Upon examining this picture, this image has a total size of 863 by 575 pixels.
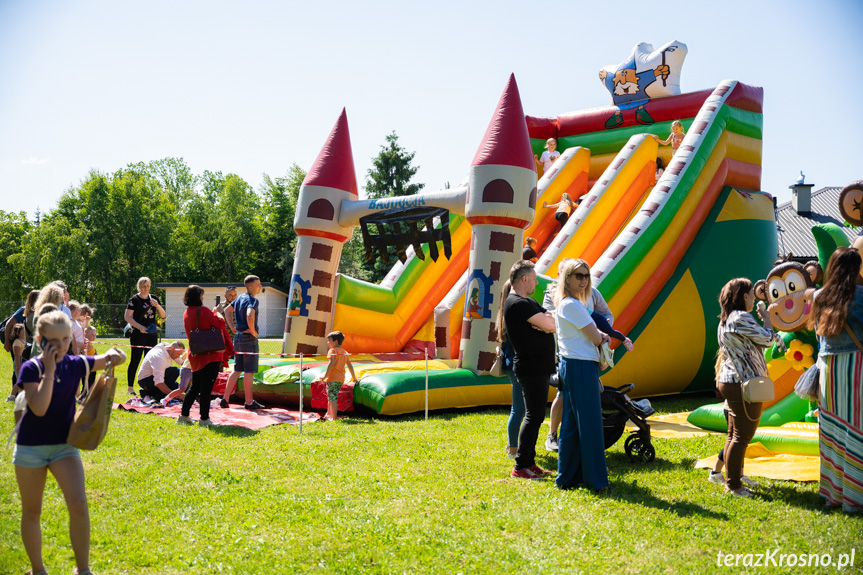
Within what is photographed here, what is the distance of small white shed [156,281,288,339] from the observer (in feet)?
101

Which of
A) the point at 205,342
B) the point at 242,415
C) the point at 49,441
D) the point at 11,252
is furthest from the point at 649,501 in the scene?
the point at 11,252

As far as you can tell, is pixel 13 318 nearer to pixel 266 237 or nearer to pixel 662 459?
pixel 662 459

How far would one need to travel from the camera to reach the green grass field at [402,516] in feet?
10.6

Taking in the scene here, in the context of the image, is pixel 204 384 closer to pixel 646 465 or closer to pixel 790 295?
pixel 646 465

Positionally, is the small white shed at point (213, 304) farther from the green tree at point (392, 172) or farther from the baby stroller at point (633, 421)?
the baby stroller at point (633, 421)

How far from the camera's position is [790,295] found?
18.2 ft

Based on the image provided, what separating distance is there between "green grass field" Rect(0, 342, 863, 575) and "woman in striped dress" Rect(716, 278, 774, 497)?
214 millimetres

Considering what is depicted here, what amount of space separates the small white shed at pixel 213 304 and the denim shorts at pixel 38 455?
27.6 m

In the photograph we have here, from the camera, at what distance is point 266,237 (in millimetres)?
41344

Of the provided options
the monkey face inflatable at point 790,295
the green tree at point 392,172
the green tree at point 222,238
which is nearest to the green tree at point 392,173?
the green tree at point 392,172

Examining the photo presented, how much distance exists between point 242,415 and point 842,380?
19.2ft

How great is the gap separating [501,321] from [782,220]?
90.4ft

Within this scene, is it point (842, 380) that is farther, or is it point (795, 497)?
point (795, 497)

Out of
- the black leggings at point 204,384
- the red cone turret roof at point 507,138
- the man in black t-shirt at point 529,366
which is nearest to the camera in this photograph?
the man in black t-shirt at point 529,366
